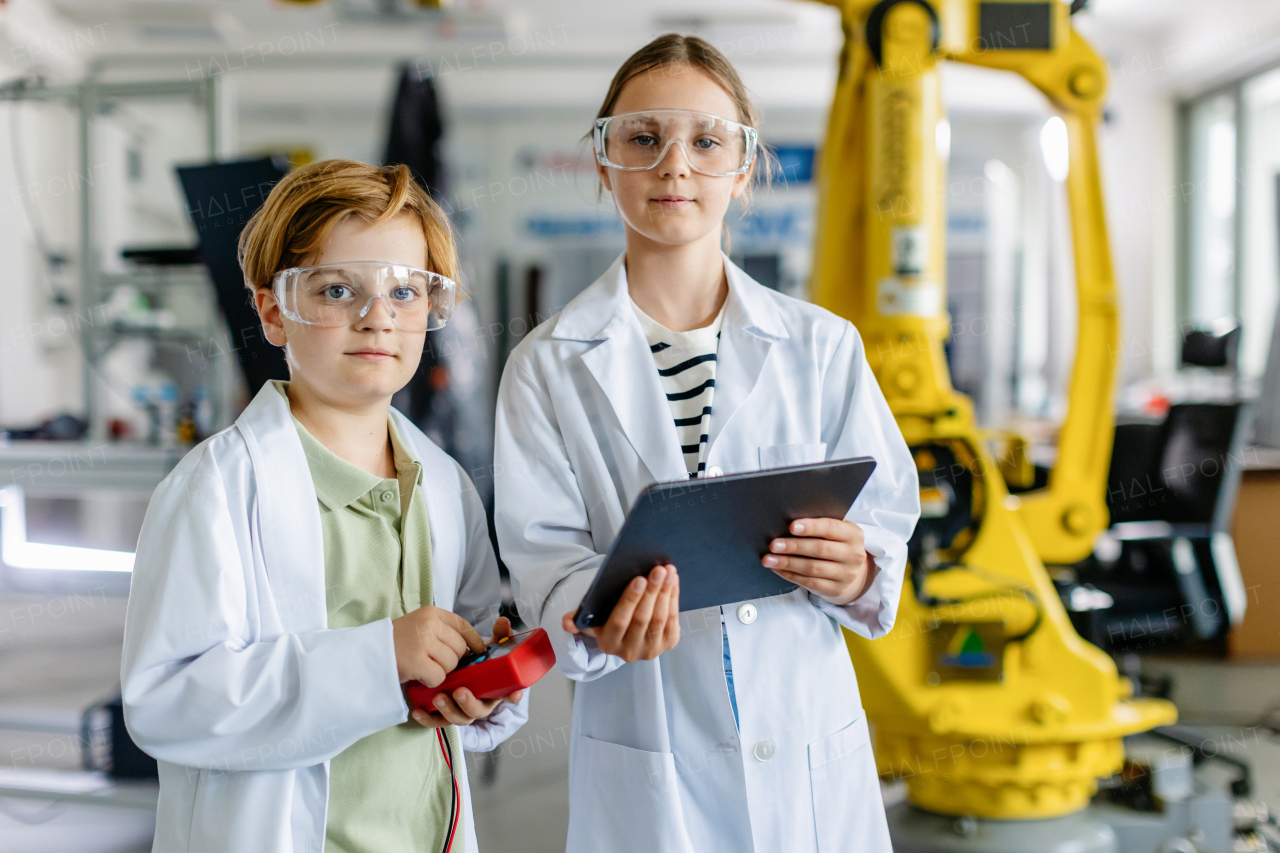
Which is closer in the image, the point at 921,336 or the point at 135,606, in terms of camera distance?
the point at 135,606

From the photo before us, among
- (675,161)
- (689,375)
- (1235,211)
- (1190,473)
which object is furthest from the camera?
(1235,211)

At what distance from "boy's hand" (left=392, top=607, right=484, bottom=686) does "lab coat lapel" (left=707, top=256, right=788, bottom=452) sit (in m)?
0.44

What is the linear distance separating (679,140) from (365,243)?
44cm

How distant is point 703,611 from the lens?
50.9 inches

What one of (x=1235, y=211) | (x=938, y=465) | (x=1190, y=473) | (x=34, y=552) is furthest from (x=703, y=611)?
(x=1235, y=211)

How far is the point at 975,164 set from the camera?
8539mm

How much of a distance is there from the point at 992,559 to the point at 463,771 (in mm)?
1783

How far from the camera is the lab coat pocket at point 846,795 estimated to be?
1270 mm

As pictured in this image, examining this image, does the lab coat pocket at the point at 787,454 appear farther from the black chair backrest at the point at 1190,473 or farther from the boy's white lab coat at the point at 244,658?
the black chair backrest at the point at 1190,473

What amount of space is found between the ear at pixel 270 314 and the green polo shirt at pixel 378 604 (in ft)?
0.22

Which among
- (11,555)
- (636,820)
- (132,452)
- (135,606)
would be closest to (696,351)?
(636,820)

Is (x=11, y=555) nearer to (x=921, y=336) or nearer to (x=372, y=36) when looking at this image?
(x=921, y=336)

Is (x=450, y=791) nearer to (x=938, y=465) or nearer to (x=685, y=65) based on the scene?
(x=685, y=65)

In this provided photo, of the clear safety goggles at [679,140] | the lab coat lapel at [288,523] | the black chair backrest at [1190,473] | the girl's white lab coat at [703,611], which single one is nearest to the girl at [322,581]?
the lab coat lapel at [288,523]
